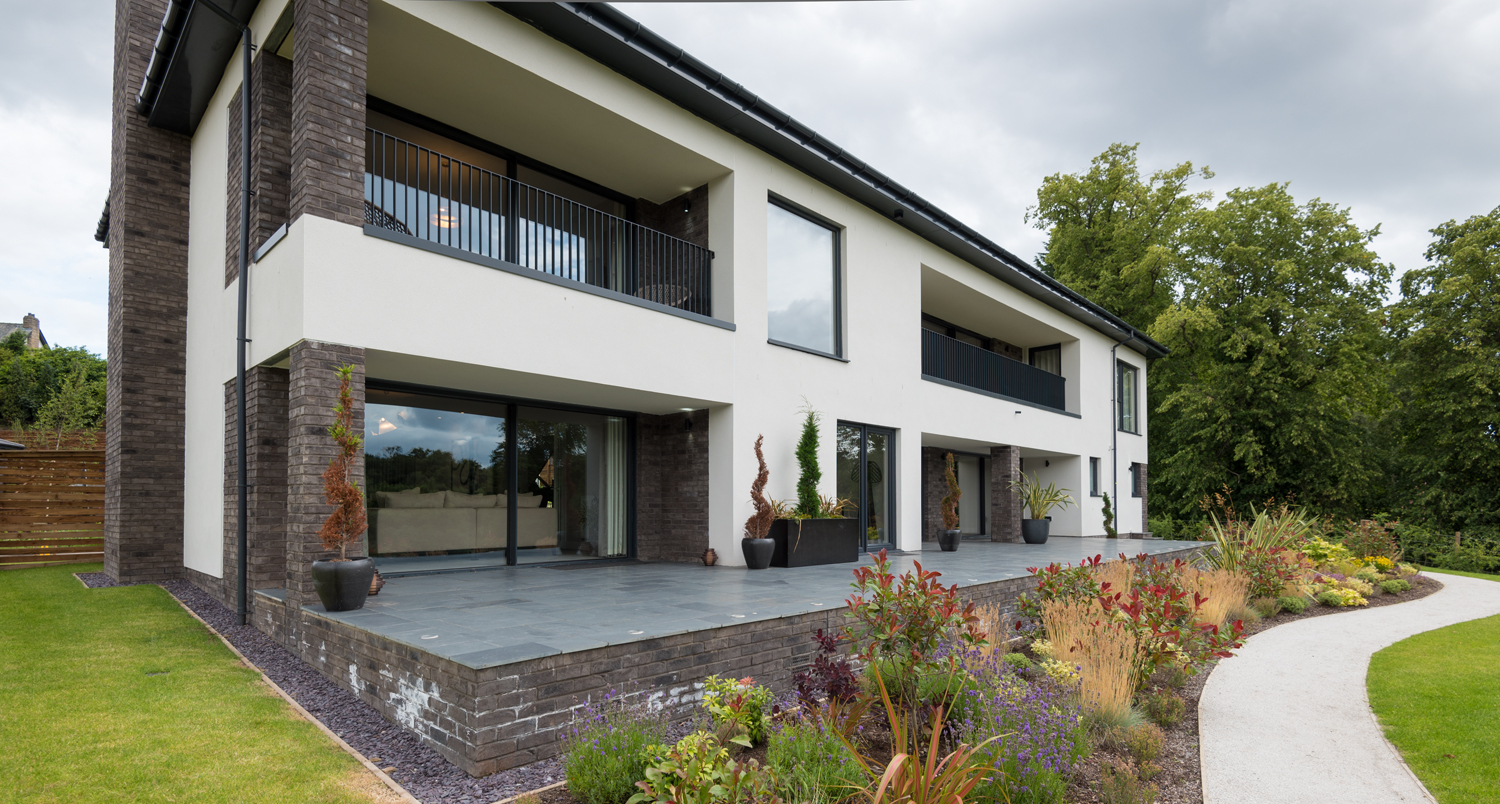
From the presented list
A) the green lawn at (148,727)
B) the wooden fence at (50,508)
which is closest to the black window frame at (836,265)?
the green lawn at (148,727)

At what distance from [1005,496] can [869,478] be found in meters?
4.85

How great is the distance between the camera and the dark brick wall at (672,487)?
31.1ft

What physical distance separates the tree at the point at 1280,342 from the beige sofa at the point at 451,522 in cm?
1968

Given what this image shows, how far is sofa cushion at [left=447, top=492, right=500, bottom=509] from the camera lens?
8.56m

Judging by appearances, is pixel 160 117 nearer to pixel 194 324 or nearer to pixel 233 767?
pixel 194 324

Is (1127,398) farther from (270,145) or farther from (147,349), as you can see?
(147,349)

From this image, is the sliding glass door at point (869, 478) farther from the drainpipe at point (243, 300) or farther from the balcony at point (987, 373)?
the drainpipe at point (243, 300)

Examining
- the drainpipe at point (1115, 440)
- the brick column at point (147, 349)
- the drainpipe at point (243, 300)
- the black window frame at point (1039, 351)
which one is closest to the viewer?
the drainpipe at point (243, 300)

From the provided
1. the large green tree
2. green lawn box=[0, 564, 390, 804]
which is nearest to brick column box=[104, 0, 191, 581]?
green lawn box=[0, 564, 390, 804]

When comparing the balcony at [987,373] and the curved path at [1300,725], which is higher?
the balcony at [987,373]

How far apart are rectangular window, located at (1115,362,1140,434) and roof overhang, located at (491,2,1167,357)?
6752mm

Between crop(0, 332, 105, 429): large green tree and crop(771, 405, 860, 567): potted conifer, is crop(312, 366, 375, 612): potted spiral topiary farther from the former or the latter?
crop(0, 332, 105, 429): large green tree

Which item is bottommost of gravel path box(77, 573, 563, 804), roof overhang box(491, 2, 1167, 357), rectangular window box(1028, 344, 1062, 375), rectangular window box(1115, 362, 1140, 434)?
gravel path box(77, 573, 563, 804)

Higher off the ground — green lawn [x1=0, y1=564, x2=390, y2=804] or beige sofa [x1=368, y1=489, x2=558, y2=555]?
beige sofa [x1=368, y1=489, x2=558, y2=555]
